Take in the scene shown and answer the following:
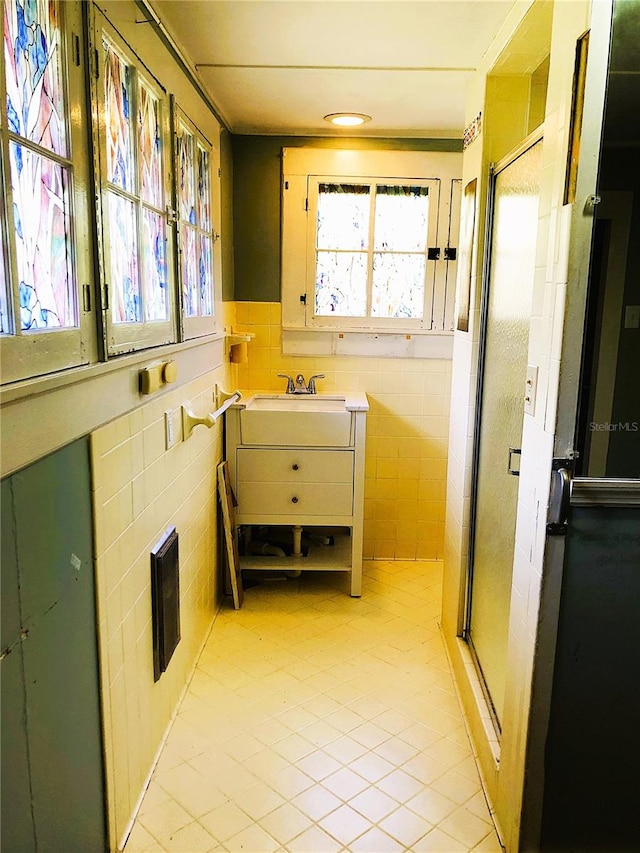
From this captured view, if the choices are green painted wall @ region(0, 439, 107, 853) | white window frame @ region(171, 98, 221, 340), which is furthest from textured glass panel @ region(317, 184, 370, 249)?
green painted wall @ region(0, 439, 107, 853)

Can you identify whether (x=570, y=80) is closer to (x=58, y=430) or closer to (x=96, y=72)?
(x=96, y=72)

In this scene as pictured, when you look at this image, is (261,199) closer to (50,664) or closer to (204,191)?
(204,191)

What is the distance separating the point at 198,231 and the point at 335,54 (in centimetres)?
84

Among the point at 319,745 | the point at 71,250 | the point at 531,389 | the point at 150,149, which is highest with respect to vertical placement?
the point at 150,149

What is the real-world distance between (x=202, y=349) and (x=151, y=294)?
2.22 feet

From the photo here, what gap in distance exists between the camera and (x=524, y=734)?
159 centimetres

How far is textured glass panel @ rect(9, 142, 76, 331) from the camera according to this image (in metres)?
1.13

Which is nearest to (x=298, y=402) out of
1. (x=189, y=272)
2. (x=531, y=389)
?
(x=189, y=272)

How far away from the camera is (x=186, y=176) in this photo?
2344 mm

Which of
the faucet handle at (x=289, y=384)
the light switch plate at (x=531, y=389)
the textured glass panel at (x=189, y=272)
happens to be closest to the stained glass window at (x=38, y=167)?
the textured glass panel at (x=189, y=272)

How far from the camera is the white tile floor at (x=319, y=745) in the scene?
175 cm

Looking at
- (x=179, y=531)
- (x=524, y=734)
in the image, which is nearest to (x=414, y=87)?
(x=179, y=531)

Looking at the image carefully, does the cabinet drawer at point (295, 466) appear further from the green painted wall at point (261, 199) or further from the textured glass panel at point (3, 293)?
the textured glass panel at point (3, 293)

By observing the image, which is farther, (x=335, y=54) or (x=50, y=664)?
(x=335, y=54)
